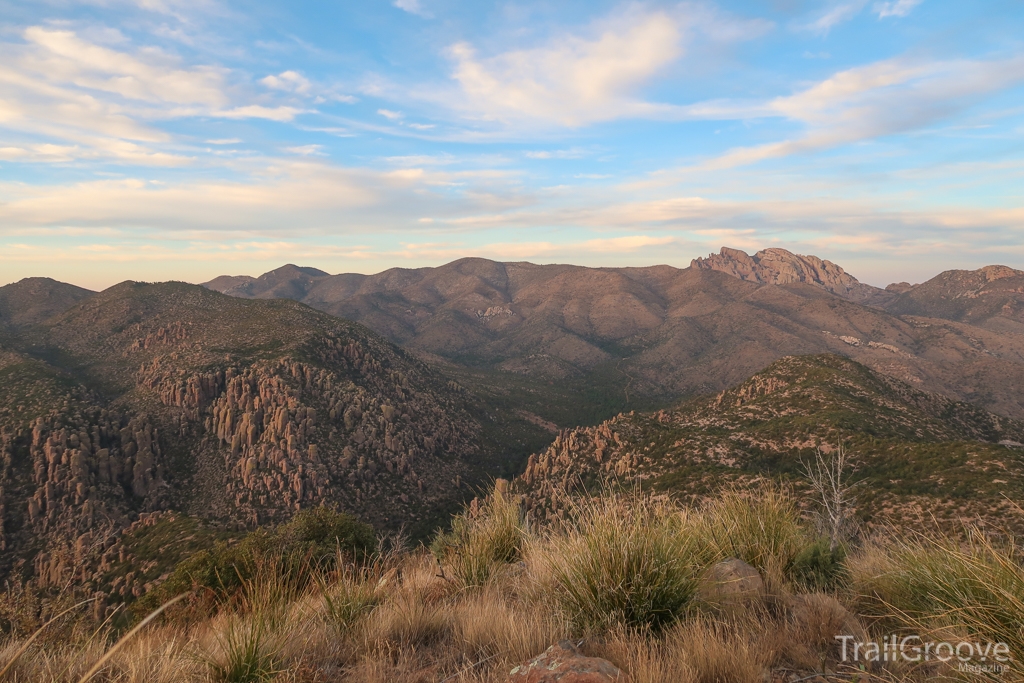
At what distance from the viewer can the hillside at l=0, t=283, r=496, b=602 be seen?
4588cm

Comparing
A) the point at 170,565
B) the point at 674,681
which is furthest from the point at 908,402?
the point at 170,565

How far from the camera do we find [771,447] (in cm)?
3712

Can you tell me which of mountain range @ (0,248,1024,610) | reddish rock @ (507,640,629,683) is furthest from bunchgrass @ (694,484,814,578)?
mountain range @ (0,248,1024,610)

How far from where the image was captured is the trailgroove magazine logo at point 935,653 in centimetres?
378

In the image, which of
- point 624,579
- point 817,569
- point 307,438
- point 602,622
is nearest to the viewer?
point 602,622

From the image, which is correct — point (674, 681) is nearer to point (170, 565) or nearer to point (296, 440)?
point (170, 565)

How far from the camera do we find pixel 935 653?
429cm

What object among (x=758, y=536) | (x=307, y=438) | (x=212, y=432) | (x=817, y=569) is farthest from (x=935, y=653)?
(x=212, y=432)

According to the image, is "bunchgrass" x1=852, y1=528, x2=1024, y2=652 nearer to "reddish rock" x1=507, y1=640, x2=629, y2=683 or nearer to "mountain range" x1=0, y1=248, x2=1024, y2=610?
"reddish rock" x1=507, y1=640, x2=629, y2=683

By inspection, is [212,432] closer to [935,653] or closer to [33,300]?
[935,653]

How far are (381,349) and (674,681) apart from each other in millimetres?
89995

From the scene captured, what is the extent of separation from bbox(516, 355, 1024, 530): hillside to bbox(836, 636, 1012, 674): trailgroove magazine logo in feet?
41.5

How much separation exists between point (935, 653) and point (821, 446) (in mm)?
36447

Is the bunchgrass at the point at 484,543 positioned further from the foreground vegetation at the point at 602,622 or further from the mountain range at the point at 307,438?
the mountain range at the point at 307,438
